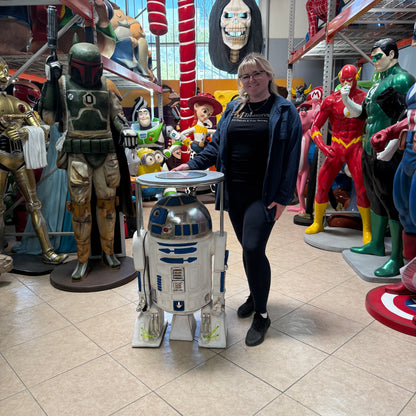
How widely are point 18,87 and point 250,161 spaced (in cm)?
335

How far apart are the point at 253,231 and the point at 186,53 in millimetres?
5816

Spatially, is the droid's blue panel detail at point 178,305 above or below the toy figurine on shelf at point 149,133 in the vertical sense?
below

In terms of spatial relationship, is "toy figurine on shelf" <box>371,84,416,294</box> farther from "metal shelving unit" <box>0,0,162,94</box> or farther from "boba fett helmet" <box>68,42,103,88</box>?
"metal shelving unit" <box>0,0,162,94</box>

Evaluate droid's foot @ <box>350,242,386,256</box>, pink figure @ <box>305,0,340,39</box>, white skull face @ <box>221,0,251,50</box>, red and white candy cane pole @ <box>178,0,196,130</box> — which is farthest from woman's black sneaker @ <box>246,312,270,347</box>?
white skull face @ <box>221,0,251,50</box>

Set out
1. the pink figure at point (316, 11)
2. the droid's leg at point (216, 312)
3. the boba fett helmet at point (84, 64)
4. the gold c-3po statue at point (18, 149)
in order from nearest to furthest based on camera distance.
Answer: the droid's leg at point (216, 312), the boba fett helmet at point (84, 64), the gold c-3po statue at point (18, 149), the pink figure at point (316, 11)

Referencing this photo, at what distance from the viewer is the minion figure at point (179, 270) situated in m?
1.94

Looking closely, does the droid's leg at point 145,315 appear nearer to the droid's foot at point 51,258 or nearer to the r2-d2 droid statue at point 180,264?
the r2-d2 droid statue at point 180,264

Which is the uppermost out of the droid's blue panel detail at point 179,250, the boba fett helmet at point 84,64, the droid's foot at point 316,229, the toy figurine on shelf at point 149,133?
the boba fett helmet at point 84,64

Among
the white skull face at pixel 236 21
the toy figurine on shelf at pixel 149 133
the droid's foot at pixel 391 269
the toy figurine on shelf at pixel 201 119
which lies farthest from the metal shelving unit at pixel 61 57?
the droid's foot at pixel 391 269

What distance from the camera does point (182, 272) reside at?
1.97 meters

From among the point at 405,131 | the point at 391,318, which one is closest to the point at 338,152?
the point at 405,131

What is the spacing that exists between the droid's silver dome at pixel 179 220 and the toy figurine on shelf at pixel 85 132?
1058mm

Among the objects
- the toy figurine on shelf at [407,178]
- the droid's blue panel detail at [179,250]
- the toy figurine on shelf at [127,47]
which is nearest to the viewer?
the droid's blue panel detail at [179,250]

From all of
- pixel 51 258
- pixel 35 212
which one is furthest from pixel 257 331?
pixel 35 212
